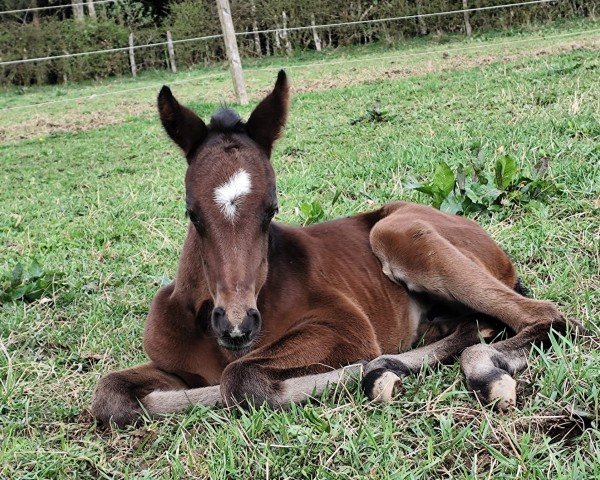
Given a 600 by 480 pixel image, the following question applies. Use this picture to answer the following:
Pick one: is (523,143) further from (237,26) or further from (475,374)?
(237,26)

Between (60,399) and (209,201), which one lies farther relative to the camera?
(60,399)

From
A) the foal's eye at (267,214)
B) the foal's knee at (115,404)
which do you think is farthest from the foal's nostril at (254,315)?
the foal's knee at (115,404)

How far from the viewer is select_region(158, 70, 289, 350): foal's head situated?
2.95 meters

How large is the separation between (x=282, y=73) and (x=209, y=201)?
2.91 ft

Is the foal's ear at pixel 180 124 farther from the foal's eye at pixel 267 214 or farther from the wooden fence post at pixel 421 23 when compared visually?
the wooden fence post at pixel 421 23

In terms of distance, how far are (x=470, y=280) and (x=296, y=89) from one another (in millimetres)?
11513

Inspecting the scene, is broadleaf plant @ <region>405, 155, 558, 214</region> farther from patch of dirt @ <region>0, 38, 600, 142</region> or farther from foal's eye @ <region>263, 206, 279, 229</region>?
patch of dirt @ <region>0, 38, 600, 142</region>

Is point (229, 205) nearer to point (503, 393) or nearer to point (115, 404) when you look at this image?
point (115, 404)

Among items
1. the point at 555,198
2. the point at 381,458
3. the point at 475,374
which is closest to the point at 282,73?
the point at 475,374

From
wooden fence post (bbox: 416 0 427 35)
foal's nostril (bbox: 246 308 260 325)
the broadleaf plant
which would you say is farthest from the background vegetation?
foal's nostril (bbox: 246 308 260 325)

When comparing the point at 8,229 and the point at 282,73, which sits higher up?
the point at 282,73

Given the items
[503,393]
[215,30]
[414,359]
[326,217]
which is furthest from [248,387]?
[215,30]

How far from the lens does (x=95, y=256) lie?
5.95 m

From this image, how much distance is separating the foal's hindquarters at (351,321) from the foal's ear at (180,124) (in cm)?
51
